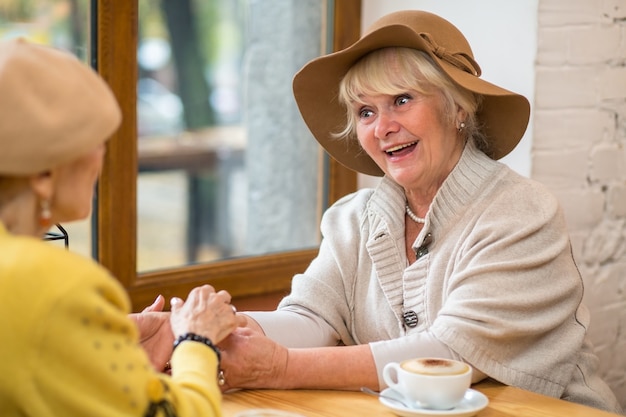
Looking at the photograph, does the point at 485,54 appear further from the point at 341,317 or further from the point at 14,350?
the point at 14,350

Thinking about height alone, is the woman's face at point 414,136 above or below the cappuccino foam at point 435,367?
above

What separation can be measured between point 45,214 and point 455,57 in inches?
42.6

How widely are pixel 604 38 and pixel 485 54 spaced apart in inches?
12.6

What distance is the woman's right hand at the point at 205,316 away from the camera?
1.42m

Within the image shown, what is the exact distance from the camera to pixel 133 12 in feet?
7.65

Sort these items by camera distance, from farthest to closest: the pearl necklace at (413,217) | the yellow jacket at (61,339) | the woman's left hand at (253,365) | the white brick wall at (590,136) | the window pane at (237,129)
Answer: the window pane at (237,129) < the white brick wall at (590,136) < the pearl necklace at (413,217) < the woman's left hand at (253,365) < the yellow jacket at (61,339)

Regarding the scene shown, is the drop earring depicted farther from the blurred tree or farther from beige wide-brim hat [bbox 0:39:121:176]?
the blurred tree

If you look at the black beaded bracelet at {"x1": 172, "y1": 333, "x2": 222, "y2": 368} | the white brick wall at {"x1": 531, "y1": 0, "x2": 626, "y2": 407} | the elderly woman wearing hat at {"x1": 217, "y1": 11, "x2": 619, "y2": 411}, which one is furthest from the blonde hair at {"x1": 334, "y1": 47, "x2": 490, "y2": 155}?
the black beaded bracelet at {"x1": 172, "y1": 333, "x2": 222, "y2": 368}

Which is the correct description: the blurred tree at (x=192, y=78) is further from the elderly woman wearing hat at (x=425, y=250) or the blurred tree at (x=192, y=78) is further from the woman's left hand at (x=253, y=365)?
the woman's left hand at (x=253, y=365)

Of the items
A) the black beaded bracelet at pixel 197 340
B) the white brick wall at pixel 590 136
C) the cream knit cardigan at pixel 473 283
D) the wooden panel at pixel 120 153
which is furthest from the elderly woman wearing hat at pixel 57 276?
the white brick wall at pixel 590 136

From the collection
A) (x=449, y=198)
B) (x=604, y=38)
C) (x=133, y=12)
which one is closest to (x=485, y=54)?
(x=604, y=38)

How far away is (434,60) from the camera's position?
74.7 inches

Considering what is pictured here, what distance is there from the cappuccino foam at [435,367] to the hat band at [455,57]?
69 cm

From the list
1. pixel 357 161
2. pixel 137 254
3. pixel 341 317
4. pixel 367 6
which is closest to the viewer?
pixel 341 317
